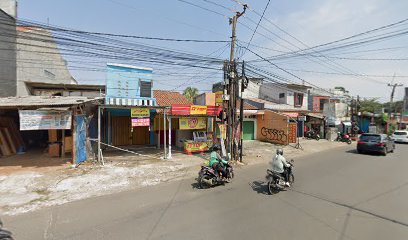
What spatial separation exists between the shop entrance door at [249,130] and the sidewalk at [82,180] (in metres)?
10.3

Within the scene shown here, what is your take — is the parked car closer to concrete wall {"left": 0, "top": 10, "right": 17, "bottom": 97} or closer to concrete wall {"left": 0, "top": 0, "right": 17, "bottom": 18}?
concrete wall {"left": 0, "top": 10, "right": 17, "bottom": 97}

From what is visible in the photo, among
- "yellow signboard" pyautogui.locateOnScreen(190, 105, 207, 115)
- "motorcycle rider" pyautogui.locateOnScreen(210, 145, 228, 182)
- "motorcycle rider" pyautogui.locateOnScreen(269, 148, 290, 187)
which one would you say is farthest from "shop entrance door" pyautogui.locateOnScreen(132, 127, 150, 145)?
"motorcycle rider" pyautogui.locateOnScreen(269, 148, 290, 187)

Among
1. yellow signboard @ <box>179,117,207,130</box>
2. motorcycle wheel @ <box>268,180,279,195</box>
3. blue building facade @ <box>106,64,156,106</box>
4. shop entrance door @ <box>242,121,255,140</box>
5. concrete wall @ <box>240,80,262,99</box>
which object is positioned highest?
concrete wall @ <box>240,80,262,99</box>

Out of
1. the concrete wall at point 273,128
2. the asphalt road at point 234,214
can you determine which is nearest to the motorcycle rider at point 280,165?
the asphalt road at point 234,214

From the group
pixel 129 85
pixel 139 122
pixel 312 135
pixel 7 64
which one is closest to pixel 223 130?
pixel 139 122

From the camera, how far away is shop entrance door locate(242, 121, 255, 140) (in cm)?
2191

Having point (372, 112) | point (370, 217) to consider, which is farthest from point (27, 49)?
point (372, 112)

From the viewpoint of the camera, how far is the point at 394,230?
4.41 metres

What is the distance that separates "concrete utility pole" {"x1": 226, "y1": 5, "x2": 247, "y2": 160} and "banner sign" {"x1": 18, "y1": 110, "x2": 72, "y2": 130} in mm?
8154

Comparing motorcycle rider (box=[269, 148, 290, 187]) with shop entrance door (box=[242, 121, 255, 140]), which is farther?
shop entrance door (box=[242, 121, 255, 140])

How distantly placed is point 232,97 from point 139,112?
5.33 m

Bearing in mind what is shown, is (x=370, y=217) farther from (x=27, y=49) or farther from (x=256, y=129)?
(x=27, y=49)

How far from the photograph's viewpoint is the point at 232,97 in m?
12.0

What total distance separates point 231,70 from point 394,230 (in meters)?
9.29
